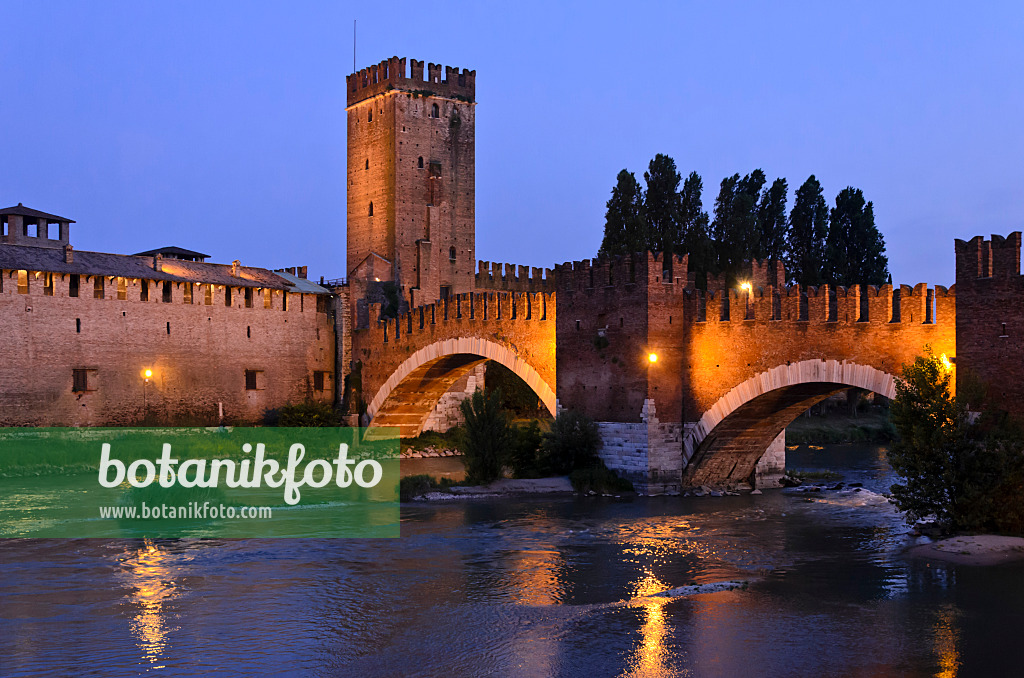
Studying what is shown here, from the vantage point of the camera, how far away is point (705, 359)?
22.6m

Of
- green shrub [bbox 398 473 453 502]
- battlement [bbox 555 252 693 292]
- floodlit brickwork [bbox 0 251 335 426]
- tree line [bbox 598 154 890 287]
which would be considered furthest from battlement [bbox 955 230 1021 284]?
floodlit brickwork [bbox 0 251 335 426]

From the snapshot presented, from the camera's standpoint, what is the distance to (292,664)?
1007 cm

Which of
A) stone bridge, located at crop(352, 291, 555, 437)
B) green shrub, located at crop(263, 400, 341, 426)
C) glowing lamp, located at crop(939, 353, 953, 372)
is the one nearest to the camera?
glowing lamp, located at crop(939, 353, 953, 372)

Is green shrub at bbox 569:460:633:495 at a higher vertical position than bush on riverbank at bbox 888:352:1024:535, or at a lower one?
lower

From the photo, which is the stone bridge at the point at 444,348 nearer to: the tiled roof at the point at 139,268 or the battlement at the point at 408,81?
the tiled roof at the point at 139,268

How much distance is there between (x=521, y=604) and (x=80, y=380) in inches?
986

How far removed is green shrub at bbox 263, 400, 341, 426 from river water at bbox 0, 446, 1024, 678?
60.4ft

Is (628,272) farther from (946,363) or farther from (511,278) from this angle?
(511,278)

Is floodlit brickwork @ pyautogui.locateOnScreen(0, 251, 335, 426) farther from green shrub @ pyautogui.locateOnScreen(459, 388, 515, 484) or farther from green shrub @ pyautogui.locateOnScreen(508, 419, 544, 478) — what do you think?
green shrub @ pyautogui.locateOnScreen(459, 388, 515, 484)

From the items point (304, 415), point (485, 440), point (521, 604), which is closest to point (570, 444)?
point (485, 440)

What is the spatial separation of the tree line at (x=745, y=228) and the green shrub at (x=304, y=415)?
11467 millimetres

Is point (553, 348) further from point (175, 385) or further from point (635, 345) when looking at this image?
point (175, 385)

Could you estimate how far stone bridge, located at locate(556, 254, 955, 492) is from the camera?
19.8m

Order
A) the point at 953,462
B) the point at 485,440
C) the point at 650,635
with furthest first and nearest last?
the point at 485,440 → the point at 953,462 → the point at 650,635
